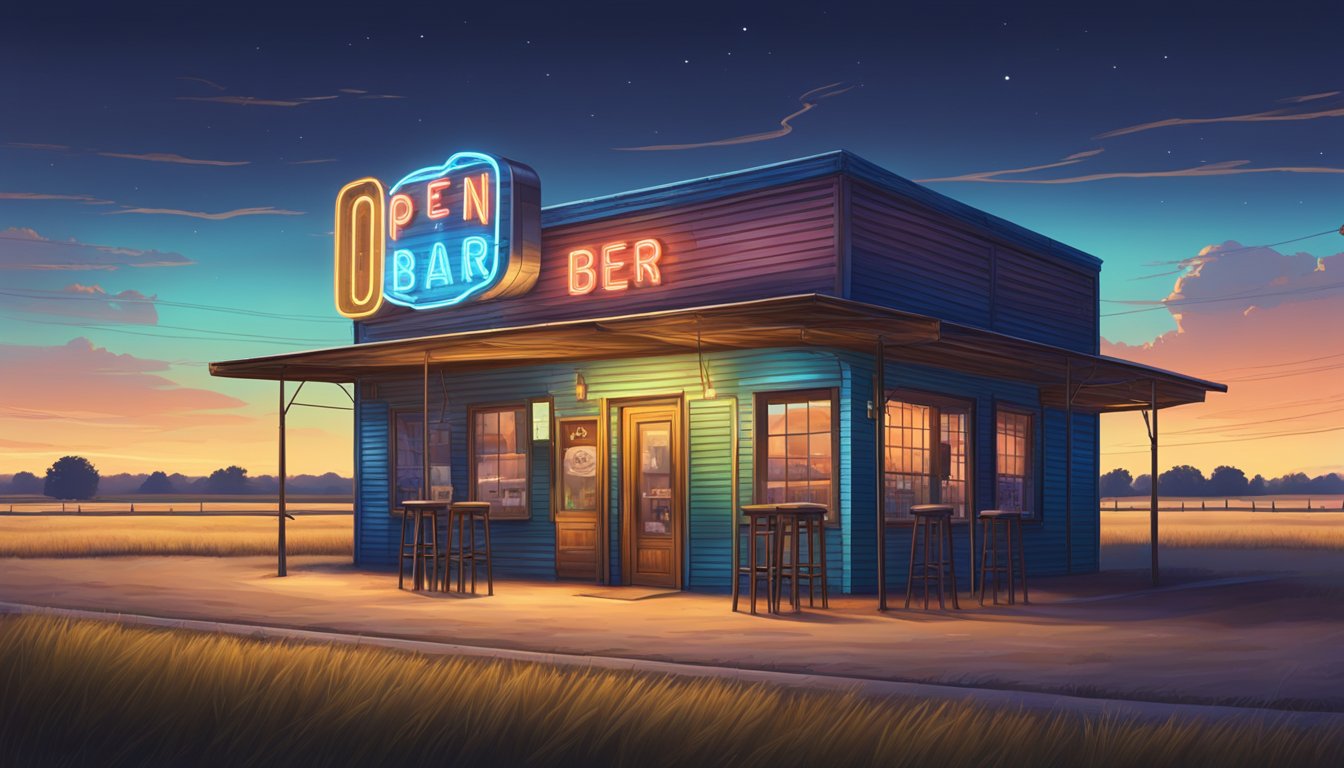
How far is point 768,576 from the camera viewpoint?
42.2ft

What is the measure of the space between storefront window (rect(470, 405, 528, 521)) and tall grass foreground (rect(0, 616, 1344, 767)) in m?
8.53

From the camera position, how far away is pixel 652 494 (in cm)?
1605

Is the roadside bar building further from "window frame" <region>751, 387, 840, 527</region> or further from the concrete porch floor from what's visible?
the concrete porch floor

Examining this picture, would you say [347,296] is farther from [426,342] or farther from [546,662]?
[546,662]

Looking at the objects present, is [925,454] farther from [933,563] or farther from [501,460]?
[501,460]

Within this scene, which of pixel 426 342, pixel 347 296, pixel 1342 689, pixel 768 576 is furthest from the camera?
pixel 347 296

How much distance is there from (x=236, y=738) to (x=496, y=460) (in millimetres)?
10691

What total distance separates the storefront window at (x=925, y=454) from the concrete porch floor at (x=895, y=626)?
4.58 feet

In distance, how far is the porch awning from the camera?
40.5 ft

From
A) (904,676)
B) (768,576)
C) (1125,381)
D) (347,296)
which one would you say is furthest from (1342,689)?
(347,296)

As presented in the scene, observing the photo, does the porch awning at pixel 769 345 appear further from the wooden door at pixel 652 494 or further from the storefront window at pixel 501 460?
the wooden door at pixel 652 494

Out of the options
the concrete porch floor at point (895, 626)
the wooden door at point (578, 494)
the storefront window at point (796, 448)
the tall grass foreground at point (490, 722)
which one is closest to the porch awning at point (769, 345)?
the storefront window at point (796, 448)

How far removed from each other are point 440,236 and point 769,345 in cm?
547

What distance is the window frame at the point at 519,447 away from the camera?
17391 millimetres
